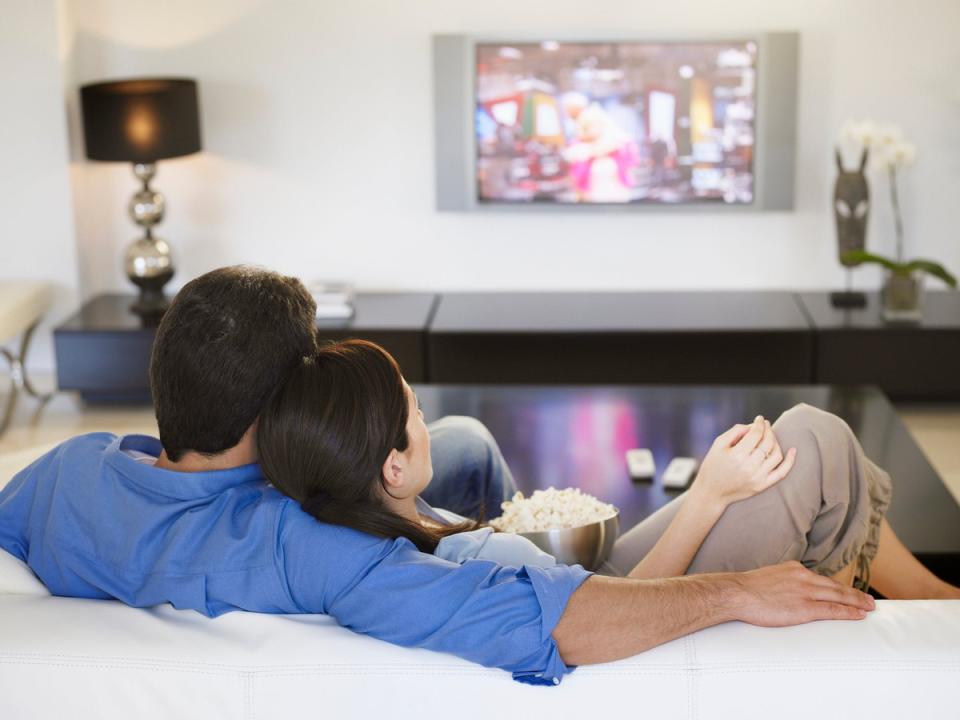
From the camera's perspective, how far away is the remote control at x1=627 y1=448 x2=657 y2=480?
2.97 metres

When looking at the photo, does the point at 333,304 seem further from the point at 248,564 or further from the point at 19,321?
the point at 248,564

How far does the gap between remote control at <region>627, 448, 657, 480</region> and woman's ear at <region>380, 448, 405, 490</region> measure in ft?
3.95

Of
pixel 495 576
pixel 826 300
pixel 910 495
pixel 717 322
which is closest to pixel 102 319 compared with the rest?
pixel 717 322

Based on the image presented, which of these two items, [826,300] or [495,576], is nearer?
[495,576]

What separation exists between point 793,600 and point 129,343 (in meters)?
3.65

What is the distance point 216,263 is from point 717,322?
2.05 metres

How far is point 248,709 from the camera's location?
1557mm

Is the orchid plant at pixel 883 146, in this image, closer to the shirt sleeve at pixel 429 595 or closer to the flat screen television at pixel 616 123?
the flat screen television at pixel 616 123

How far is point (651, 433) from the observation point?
3.30 m

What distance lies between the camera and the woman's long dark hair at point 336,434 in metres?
1.74

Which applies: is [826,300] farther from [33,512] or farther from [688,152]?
[33,512]

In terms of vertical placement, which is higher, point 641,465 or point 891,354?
point 641,465

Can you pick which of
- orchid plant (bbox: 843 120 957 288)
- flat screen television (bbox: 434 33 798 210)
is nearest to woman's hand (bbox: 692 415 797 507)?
orchid plant (bbox: 843 120 957 288)

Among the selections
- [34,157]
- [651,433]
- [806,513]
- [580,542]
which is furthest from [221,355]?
[34,157]
